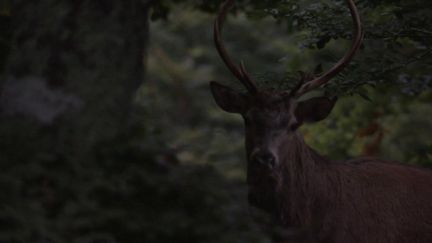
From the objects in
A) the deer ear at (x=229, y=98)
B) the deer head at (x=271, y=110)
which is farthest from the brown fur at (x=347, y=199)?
the deer ear at (x=229, y=98)

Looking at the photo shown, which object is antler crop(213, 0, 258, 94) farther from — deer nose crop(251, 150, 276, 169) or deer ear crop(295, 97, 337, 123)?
deer nose crop(251, 150, 276, 169)

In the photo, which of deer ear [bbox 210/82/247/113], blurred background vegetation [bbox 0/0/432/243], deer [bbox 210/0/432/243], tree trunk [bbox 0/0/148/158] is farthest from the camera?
deer ear [bbox 210/82/247/113]

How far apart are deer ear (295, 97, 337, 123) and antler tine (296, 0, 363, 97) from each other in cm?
18

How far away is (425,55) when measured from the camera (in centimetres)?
729

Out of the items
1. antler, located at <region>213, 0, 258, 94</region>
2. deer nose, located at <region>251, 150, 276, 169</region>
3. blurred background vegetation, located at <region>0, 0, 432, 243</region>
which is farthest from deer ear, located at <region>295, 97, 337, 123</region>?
deer nose, located at <region>251, 150, 276, 169</region>

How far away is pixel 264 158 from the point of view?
20.1ft

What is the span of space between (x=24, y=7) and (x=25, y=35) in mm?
171

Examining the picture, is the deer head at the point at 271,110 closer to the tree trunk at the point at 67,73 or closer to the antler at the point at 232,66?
the antler at the point at 232,66

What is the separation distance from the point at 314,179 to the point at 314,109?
0.51 metres

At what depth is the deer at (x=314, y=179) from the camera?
628 cm

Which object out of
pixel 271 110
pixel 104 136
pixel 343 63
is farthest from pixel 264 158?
pixel 104 136

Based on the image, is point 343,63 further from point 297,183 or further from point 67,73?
point 67,73

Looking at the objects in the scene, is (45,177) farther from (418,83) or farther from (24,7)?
(418,83)

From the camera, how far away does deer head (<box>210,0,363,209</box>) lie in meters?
6.19
